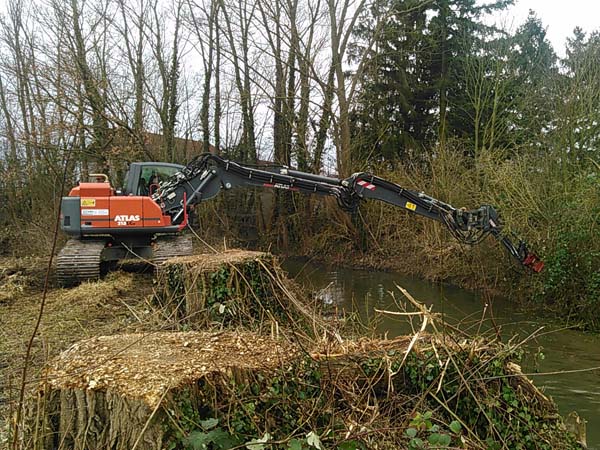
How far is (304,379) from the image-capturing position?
3008 millimetres

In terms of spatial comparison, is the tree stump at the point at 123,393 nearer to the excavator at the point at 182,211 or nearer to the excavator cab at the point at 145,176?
the excavator at the point at 182,211

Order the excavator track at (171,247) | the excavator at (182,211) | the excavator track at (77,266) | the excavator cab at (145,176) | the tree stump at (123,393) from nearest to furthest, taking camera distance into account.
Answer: the tree stump at (123,393) → the excavator track at (77,266) → the excavator at (182,211) → the excavator track at (171,247) → the excavator cab at (145,176)

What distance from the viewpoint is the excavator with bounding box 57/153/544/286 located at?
10.1m

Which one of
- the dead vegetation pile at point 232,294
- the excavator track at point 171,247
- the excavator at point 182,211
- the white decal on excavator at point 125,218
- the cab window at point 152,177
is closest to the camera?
the dead vegetation pile at point 232,294

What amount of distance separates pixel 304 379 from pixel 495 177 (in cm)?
1067

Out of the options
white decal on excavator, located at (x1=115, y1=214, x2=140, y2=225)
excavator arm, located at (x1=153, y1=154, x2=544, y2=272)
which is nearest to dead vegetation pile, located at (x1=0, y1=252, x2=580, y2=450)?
excavator arm, located at (x1=153, y1=154, x2=544, y2=272)

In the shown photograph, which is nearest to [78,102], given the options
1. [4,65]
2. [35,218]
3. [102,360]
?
[4,65]

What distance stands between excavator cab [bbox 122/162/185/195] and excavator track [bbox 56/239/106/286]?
6.77 feet

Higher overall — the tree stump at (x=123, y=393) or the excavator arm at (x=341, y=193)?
the excavator arm at (x=341, y=193)

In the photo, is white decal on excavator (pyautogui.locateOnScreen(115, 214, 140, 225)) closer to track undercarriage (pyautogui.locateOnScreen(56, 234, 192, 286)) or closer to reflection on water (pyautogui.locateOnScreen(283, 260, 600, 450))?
track undercarriage (pyautogui.locateOnScreen(56, 234, 192, 286))

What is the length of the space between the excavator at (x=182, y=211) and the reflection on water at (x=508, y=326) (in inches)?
52.7

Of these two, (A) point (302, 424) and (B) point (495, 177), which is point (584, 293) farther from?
(A) point (302, 424)

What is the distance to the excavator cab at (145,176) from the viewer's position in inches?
468

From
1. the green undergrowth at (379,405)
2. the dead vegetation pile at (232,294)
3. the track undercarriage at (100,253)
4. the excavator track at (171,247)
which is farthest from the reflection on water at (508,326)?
the track undercarriage at (100,253)
